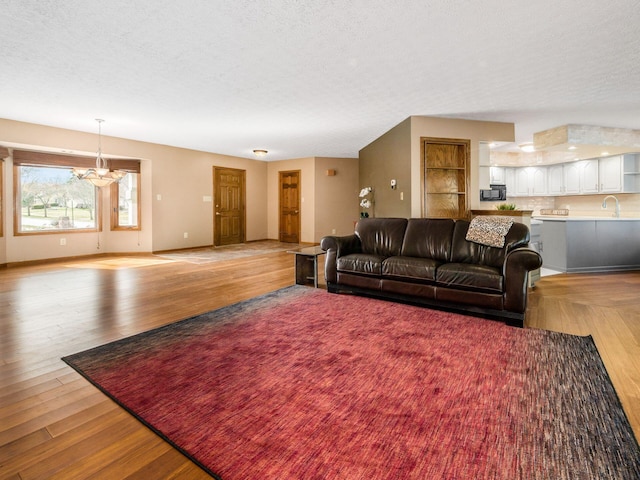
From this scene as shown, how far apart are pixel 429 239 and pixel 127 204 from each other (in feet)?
22.1

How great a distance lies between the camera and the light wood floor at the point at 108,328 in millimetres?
1450

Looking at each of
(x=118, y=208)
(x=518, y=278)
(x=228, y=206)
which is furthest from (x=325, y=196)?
(x=518, y=278)

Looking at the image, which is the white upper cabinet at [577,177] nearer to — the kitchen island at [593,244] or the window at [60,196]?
the kitchen island at [593,244]

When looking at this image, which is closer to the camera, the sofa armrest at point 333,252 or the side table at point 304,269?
the sofa armrest at point 333,252

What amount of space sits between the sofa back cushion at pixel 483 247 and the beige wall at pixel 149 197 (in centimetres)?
651

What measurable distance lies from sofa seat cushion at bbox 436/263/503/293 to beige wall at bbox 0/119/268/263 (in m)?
6.59

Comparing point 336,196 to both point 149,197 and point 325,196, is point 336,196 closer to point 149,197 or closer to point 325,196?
point 325,196

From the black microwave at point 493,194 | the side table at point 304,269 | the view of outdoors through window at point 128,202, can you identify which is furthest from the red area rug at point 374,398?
the view of outdoors through window at point 128,202

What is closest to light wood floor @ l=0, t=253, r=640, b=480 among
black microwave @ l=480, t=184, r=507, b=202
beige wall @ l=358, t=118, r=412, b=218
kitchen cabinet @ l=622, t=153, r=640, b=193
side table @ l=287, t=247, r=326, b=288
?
side table @ l=287, t=247, r=326, b=288

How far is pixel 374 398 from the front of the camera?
1.86 metres

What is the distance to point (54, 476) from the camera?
1.33m

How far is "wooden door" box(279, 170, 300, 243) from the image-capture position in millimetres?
9977

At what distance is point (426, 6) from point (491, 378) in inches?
104

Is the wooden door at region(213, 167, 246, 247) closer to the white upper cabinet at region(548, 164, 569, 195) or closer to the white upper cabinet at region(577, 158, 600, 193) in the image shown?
the white upper cabinet at region(548, 164, 569, 195)
